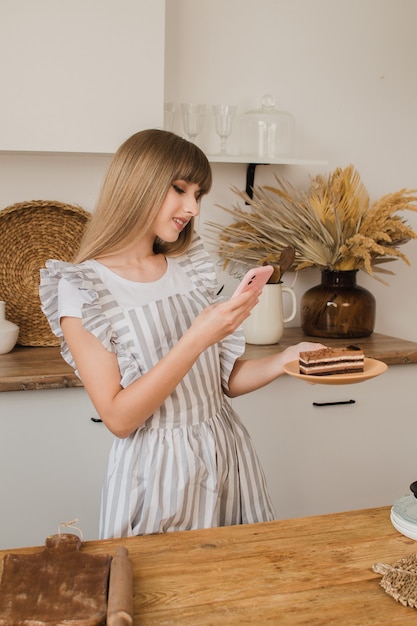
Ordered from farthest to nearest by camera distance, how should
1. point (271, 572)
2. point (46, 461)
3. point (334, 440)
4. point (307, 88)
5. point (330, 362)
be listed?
point (307, 88) < point (334, 440) < point (46, 461) < point (330, 362) < point (271, 572)

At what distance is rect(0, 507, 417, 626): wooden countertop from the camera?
1069 millimetres

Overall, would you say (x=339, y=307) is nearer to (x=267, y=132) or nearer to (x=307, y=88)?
(x=267, y=132)

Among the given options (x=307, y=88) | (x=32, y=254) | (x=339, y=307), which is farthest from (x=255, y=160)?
(x=32, y=254)

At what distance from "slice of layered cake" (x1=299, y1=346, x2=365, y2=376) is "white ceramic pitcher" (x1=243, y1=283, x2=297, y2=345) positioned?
925mm

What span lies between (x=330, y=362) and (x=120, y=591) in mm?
709

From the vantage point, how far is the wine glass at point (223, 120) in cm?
266

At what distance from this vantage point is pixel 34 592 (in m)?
1.07

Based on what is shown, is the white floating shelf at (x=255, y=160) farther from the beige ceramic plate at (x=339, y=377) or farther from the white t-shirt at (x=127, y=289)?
the beige ceramic plate at (x=339, y=377)

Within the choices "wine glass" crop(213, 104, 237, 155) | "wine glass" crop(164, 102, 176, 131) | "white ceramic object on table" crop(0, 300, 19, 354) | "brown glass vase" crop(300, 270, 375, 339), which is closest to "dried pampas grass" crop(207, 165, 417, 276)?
"brown glass vase" crop(300, 270, 375, 339)

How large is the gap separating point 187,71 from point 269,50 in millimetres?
330

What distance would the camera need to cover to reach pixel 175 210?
5.33 feet

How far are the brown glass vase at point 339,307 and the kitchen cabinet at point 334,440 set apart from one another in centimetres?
25

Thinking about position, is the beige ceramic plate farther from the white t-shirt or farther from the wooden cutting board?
the wooden cutting board

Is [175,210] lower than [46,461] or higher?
higher
